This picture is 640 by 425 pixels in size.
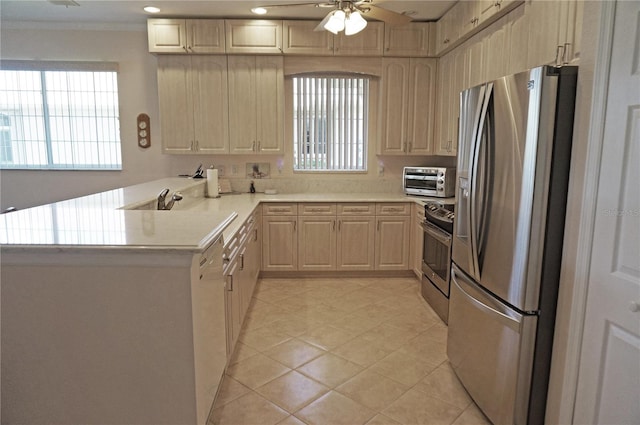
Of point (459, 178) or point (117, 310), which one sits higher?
point (459, 178)

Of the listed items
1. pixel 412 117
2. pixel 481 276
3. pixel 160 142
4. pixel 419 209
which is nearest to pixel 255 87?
pixel 160 142

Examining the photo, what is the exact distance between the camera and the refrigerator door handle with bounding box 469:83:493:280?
2133 millimetres

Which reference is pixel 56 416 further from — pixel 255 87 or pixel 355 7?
pixel 255 87

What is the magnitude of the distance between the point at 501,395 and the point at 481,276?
59cm

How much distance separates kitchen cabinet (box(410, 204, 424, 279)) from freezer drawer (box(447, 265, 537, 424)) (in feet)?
5.47

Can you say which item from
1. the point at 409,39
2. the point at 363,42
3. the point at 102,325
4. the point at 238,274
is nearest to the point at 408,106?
the point at 409,39

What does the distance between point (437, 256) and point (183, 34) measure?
3.43m

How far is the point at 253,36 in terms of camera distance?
4.34m

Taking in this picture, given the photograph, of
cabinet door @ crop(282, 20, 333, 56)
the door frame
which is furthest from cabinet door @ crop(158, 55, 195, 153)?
the door frame

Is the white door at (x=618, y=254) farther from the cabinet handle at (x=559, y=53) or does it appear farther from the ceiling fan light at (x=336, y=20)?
the ceiling fan light at (x=336, y=20)

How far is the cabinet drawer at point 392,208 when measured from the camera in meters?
4.45

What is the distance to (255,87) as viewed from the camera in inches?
177

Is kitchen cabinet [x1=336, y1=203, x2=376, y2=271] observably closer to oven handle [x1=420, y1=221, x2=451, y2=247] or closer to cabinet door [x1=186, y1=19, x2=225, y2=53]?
oven handle [x1=420, y1=221, x2=451, y2=247]

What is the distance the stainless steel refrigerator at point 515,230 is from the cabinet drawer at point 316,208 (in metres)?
2.21
